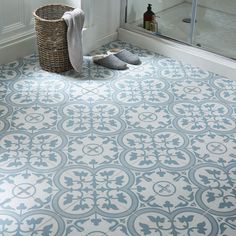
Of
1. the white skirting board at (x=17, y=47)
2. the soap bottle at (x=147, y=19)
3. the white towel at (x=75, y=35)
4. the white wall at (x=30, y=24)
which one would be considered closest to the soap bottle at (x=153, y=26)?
the soap bottle at (x=147, y=19)

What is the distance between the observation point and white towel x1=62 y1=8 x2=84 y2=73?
2633mm

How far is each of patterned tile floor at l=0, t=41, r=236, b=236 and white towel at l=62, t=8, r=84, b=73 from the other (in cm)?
8

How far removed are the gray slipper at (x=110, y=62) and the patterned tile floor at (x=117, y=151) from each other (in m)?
0.04

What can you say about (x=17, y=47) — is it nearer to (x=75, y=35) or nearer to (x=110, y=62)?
(x=75, y=35)

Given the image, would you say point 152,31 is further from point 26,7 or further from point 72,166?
point 72,166

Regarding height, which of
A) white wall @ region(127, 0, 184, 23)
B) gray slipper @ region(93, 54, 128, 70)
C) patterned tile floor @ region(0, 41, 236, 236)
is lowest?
patterned tile floor @ region(0, 41, 236, 236)

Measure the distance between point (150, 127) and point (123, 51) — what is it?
767 mm

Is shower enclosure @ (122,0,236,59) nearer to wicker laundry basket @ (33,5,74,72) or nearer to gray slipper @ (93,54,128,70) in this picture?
gray slipper @ (93,54,128,70)

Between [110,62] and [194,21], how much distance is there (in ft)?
2.05

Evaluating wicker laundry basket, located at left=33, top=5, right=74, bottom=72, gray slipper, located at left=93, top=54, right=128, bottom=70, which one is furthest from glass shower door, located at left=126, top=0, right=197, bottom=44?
wicker laundry basket, located at left=33, top=5, right=74, bottom=72

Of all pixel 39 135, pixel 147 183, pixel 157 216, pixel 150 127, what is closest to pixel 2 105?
pixel 39 135

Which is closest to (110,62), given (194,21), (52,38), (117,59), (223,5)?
(117,59)

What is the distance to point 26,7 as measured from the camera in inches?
110

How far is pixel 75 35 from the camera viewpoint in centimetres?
267
